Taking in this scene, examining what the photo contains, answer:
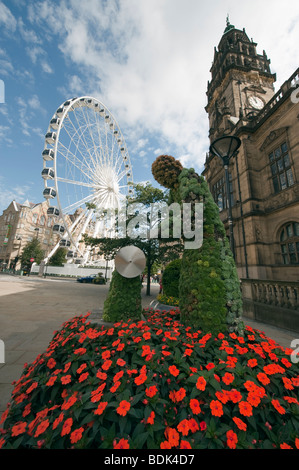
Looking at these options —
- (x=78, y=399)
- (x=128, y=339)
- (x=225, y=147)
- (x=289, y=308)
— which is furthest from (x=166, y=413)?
(x=289, y=308)

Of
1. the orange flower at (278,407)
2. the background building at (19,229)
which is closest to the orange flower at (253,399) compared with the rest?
the orange flower at (278,407)

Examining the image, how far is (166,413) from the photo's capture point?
5.40 feet

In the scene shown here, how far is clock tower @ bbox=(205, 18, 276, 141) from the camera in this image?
17.9 meters

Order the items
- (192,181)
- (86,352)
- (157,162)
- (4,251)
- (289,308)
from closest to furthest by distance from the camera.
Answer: (86,352), (192,181), (157,162), (289,308), (4,251)

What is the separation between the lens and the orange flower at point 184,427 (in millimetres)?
1423

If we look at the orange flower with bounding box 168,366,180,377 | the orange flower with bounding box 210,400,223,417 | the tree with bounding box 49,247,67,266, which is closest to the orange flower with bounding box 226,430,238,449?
the orange flower with bounding box 210,400,223,417

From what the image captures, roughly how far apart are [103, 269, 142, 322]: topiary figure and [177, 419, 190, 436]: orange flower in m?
2.56

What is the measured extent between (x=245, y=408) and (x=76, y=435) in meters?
1.37

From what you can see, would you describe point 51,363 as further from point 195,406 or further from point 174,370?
point 195,406

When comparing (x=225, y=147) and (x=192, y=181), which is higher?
(x=225, y=147)

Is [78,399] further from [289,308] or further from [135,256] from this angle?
[289,308]

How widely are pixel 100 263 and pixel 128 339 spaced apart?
4313 cm

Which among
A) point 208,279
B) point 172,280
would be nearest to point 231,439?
point 208,279
